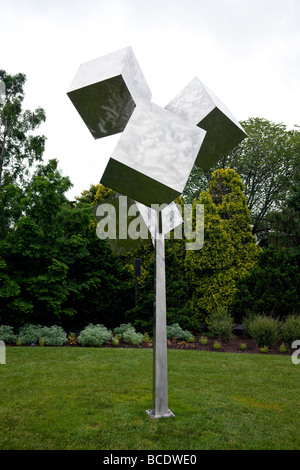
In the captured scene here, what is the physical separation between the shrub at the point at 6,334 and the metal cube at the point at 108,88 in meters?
7.81

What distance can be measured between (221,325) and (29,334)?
6.34 m

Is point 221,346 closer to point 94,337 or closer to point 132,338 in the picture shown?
point 132,338

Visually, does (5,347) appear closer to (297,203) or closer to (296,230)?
(296,230)

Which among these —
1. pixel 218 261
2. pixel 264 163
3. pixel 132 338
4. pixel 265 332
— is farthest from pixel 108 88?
pixel 264 163

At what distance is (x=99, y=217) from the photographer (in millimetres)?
5664

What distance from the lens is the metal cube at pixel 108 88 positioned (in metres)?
4.28

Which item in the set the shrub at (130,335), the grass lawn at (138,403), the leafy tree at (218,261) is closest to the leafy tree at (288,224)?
the leafy tree at (218,261)

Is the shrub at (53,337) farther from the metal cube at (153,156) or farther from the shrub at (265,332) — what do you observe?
the metal cube at (153,156)

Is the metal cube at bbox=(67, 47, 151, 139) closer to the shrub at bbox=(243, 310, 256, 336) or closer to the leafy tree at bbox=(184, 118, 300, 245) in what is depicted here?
the shrub at bbox=(243, 310, 256, 336)

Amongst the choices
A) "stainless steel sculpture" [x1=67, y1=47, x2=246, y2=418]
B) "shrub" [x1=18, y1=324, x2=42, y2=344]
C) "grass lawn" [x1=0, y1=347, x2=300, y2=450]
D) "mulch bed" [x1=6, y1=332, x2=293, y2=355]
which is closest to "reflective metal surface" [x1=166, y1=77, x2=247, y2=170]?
"stainless steel sculpture" [x1=67, y1=47, x2=246, y2=418]

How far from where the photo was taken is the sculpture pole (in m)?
4.56

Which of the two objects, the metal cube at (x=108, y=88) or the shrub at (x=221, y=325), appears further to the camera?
the shrub at (x=221, y=325)

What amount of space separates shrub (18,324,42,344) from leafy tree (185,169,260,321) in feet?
21.0

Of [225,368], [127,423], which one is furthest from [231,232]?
[127,423]
